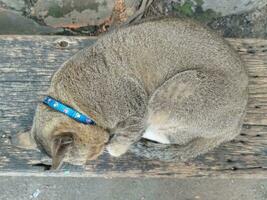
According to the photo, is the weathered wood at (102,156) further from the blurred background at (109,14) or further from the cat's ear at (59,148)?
the cat's ear at (59,148)

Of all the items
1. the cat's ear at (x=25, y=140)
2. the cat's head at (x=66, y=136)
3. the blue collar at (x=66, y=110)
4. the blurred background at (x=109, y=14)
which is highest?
the blurred background at (x=109, y=14)

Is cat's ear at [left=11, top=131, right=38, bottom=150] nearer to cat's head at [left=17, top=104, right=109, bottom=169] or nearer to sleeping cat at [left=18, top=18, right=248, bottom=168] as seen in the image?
cat's head at [left=17, top=104, right=109, bottom=169]

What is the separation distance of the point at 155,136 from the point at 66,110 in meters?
0.80

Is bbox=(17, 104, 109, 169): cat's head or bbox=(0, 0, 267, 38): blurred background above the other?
bbox=(0, 0, 267, 38): blurred background

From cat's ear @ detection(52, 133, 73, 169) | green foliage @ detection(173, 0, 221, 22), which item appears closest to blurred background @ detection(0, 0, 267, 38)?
green foliage @ detection(173, 0, 221, 22)

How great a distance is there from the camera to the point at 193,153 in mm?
3273

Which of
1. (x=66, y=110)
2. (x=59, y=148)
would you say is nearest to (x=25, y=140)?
(x=66, y=110)

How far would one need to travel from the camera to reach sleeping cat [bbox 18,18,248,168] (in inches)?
123

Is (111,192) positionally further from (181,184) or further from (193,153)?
(193,153)

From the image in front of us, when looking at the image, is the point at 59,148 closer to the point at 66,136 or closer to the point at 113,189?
the point at 66,136

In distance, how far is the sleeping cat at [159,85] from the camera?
10.3ft

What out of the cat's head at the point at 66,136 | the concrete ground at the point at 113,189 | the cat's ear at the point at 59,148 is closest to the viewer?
the cat's ear at the point at 59,148

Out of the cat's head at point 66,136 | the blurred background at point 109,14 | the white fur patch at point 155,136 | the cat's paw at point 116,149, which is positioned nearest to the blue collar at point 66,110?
the cat's head at point 66,136

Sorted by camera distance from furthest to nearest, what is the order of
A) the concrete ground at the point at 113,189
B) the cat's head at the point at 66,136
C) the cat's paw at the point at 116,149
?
1. the concrete ground at the point at 113,189
2. the cat's paw at the point at 116,149
3. the cat's head at the point at 66,136
